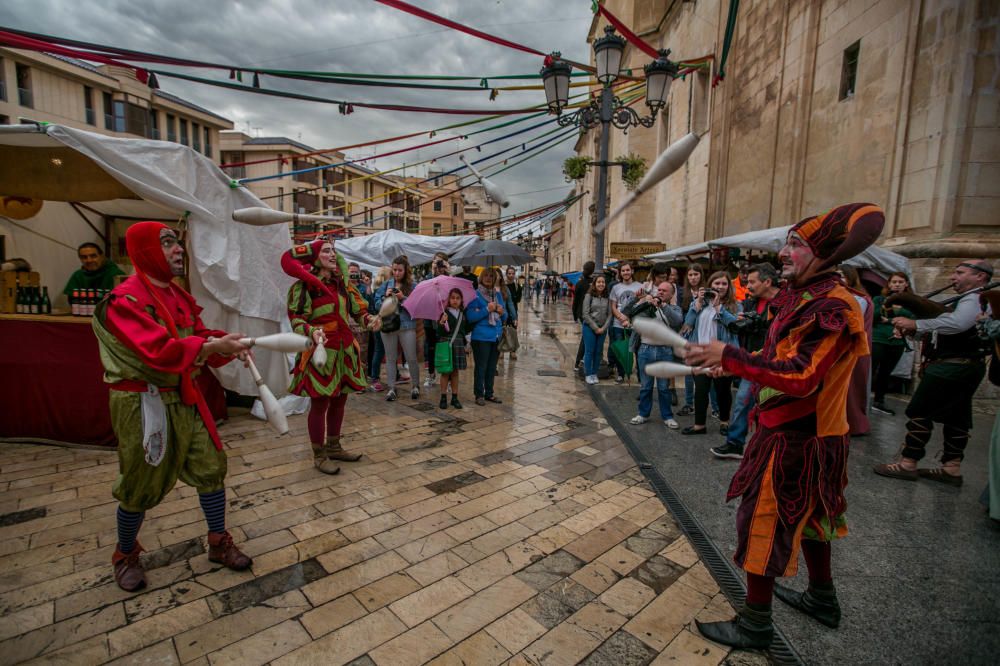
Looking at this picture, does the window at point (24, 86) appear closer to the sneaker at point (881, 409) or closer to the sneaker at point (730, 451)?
the sneaker at point (730, 451)

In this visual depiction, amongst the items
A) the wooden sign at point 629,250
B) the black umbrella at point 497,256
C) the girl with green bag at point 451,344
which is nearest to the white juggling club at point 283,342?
the girl with green bag at point 451,344

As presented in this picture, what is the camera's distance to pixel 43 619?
7.59 feet

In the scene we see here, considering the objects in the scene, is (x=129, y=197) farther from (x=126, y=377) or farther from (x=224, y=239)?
(x=126, y=377)

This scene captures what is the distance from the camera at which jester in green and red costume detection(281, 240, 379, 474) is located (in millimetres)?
4051

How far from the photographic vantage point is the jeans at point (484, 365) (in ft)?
21.8

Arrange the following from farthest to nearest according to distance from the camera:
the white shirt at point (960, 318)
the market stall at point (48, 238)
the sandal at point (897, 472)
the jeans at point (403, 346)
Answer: the jeans at point (403, 346)
the market stall at point (48, 238)
the sandal at point (897, 472)
the white shirt at point (960, 318)

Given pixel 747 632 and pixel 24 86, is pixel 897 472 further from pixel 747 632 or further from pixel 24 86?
pixel 24 86

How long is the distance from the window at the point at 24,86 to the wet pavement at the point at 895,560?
33757 mm

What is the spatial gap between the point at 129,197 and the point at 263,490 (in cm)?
387

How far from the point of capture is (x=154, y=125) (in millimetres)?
30875

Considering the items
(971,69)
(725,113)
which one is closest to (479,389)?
(971,69)

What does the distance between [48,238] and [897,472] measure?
9.46 metres

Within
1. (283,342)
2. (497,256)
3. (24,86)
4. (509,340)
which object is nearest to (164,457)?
(283,342)

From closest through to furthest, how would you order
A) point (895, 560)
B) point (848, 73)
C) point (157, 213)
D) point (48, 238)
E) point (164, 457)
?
1. point (164, 457)
2. point (895, 560)
3. point (48, 238)
4. point (157, 213)
5. point (848, 73)
